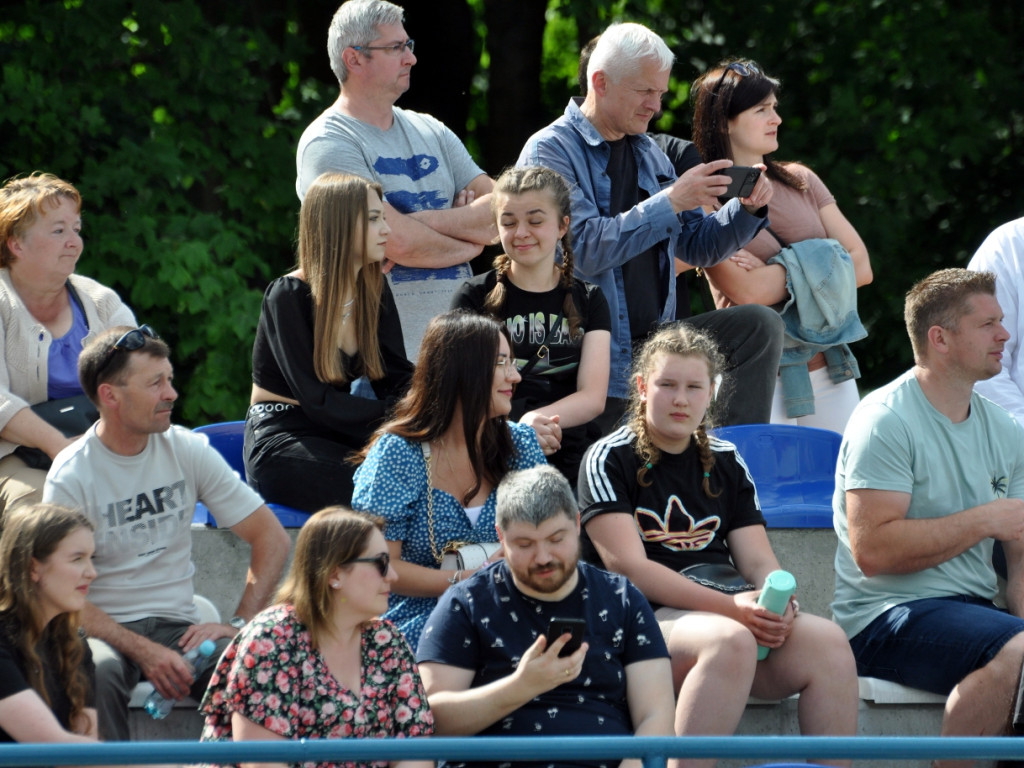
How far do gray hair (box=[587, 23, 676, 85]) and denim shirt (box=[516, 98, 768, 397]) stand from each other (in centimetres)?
22

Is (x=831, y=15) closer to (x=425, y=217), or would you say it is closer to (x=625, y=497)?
(x=425, y=217)

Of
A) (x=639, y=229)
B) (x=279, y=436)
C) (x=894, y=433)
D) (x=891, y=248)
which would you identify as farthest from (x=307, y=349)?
(x=891, y=248)

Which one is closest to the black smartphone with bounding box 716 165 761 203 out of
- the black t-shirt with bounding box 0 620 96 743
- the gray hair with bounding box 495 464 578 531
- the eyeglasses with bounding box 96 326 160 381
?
the gray hair with bounding box 495 464 578 531

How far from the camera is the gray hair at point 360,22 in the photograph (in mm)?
5285

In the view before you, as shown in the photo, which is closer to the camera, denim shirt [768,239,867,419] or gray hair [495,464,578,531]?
gray hair [495,464,578,531]

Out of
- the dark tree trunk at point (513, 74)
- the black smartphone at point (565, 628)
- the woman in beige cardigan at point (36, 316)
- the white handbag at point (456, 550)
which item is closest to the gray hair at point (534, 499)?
the black smartphone at point (565, 628)

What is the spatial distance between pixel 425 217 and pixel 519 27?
394 cm

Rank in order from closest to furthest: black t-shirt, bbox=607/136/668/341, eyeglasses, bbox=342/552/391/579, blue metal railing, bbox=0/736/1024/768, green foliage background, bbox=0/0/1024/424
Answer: blue metal railing, bbox=0/736/1024/768 < eyeglasses, bbox=342/552/391/579 < black t-shirt, bbox=607/136/668/341 < green foliage background, bbox=0/0/1024/424

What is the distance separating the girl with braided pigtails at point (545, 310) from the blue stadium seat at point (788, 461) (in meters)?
0.51

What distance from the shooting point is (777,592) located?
375 centimetres

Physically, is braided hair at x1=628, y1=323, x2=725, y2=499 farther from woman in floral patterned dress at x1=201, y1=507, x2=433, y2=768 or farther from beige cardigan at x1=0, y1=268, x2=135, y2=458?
beige cardigan at x1=0, y1=268, x2=135, y2=458

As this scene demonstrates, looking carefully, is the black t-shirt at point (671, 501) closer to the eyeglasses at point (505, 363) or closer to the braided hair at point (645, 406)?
the braided hair at point (645, 406)

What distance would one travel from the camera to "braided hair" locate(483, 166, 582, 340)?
15.5 feet

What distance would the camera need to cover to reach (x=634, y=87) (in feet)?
16.9
